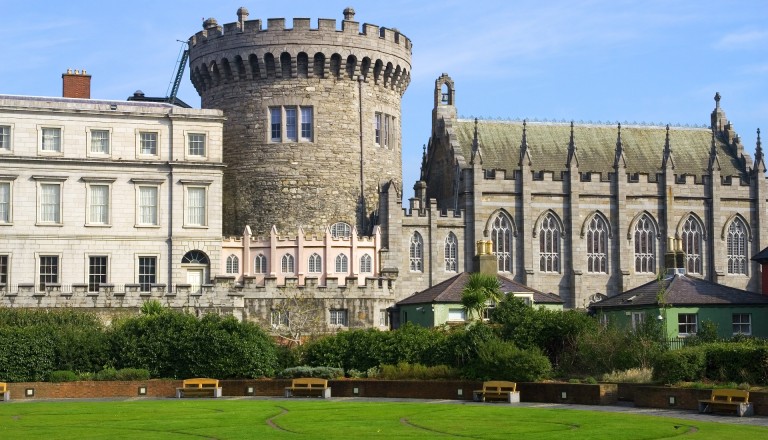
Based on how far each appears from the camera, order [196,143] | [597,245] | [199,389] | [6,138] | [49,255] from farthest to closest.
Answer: [597,245], [196,143], [6,138], [49,255], [199,389]

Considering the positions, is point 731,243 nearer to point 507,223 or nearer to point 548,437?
point 507,223

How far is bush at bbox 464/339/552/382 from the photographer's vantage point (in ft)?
146

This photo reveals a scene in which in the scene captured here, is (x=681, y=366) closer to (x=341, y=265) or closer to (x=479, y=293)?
(x=479, y=293)

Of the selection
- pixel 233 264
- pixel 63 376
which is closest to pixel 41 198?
pixel 233 264

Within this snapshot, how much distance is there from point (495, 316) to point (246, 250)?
22418 millimetres

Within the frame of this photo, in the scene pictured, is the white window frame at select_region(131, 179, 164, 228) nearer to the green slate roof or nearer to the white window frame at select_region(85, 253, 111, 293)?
the white window frame at select_region(85, 253, 111, 293)

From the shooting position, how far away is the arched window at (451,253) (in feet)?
245

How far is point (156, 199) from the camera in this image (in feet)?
223

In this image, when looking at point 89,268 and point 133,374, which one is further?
point 89,268

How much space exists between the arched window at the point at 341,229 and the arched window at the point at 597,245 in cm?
1413

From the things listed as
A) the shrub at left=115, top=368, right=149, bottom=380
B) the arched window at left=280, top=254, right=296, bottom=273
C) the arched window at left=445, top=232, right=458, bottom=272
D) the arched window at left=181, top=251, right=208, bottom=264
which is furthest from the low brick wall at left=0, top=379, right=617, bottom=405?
the arched window at left=445, top=232, right=458, bottom=272

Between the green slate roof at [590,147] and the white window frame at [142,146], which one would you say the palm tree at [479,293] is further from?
the green slate roof at [590,147]

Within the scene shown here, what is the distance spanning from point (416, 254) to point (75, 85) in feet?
66.3

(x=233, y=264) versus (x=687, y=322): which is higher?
(x=233, y=264)
